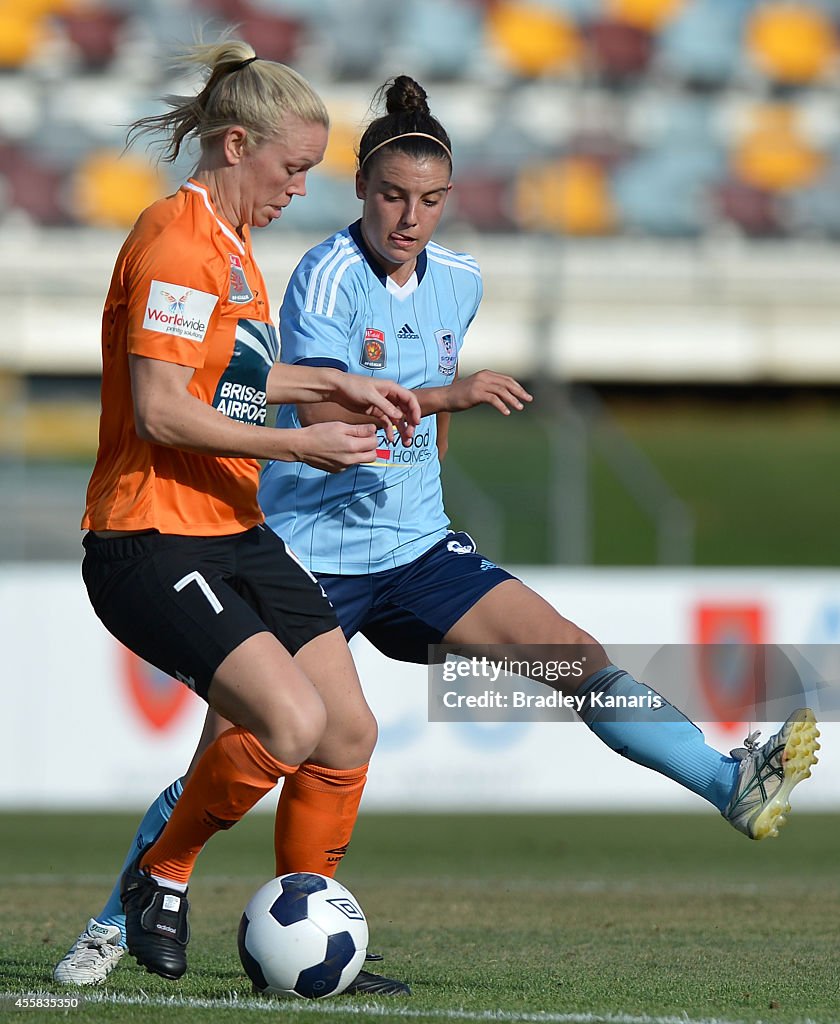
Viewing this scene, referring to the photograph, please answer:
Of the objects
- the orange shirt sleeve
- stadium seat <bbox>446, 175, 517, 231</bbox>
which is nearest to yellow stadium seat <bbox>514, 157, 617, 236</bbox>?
stadium seat <bbox>446, 175, 517, 231</bbox>

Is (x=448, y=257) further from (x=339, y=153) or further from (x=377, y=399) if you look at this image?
(x=339, y=153)

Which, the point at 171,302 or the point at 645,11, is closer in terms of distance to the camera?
the point at 171,302

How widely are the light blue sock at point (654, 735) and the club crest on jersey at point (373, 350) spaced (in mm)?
1172

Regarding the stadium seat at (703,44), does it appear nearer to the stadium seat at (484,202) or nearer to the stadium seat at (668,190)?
the stadium seat at (668,190)

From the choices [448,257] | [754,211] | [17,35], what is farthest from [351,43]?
[448,257]

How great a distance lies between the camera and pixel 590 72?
2630 centimetres

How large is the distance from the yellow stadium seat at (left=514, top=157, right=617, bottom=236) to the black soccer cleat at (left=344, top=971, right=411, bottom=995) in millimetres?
19679

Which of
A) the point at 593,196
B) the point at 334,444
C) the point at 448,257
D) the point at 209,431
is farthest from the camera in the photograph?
the point at 593,196

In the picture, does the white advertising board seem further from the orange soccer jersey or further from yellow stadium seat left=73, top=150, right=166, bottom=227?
yellow stadium seat left=73, top=150, right=166, bottom=227

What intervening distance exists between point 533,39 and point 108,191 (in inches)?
292

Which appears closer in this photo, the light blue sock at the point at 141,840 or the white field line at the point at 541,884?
the light blue sock at the point at 141,840

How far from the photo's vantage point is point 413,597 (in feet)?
16.4

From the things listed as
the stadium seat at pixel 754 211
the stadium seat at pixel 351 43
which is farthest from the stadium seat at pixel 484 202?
the stadium seat at pixel 754 211

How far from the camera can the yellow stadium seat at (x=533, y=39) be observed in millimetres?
26484
